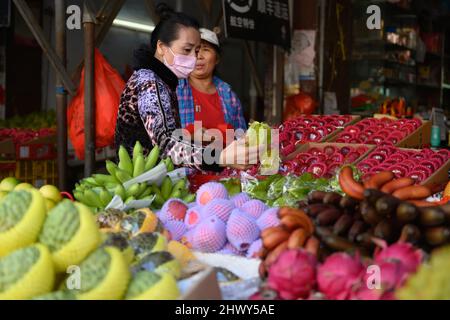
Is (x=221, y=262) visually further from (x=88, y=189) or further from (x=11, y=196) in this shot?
(x=88, y=189)

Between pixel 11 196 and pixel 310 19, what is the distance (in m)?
5.63

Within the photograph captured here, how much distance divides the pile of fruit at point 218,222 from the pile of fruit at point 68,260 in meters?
0.35

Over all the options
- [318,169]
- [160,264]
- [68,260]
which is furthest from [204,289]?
[318,169]

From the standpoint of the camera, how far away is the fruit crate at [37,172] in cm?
486

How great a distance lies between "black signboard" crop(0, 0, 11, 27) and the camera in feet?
18.2

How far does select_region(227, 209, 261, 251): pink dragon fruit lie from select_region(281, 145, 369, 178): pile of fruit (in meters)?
1.19

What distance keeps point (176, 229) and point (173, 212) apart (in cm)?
9

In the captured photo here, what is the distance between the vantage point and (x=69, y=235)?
1499 millimetres

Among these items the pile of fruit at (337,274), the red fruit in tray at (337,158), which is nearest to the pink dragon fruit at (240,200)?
the pile of fruit at (337,274)

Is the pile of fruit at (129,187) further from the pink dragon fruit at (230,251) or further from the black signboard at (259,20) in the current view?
the black signboard at (259,20)

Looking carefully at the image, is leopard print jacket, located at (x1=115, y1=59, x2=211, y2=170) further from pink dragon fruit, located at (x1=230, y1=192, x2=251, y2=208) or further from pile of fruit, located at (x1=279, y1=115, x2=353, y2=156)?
pile of fruit, located at (x1=279, y1=115, x2=353, y2=156)

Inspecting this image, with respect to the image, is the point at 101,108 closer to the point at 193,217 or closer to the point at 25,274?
the point at 193,217

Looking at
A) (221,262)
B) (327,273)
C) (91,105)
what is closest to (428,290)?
(327,273)

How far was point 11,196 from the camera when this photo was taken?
1.59 metres
